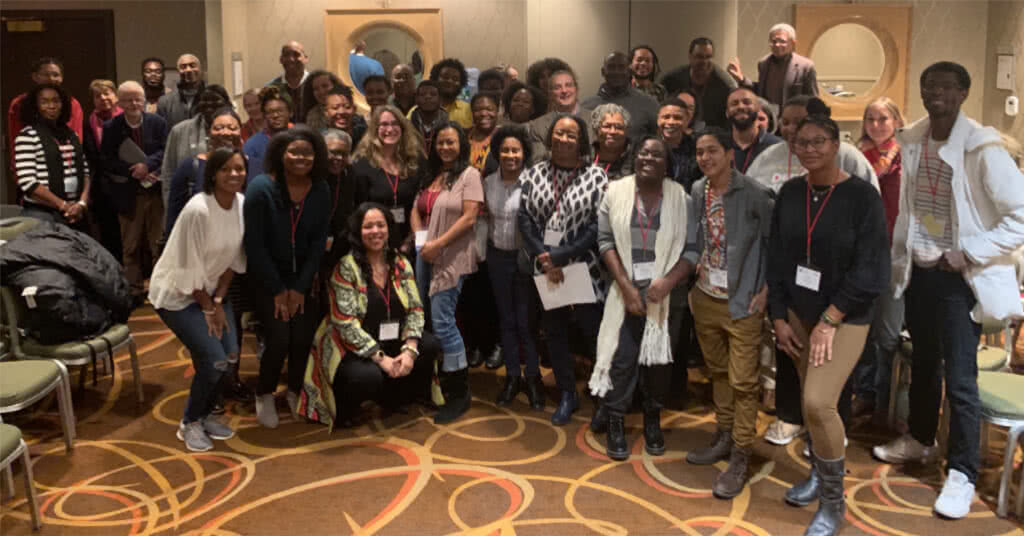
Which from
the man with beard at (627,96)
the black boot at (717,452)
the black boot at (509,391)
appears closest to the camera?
the black boot at (717,452)

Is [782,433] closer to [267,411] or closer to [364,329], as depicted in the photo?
[364,329]

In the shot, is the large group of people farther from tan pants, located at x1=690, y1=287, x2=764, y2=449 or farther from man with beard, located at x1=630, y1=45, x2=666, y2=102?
man with beard, located at x1=630, y1=45, x2=666, y2=102

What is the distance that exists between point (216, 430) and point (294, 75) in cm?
270

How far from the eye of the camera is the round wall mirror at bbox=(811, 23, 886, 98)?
23.7 feet

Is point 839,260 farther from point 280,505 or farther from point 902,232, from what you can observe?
point 280,505

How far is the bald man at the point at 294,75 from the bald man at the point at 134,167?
3.33 feet

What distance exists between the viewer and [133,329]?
5.87 meters

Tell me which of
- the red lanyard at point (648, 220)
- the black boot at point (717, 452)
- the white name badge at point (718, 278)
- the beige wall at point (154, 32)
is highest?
the beige wall at point (154, 32)

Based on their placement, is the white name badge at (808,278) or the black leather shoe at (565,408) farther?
the black leather shoe at (565,408)

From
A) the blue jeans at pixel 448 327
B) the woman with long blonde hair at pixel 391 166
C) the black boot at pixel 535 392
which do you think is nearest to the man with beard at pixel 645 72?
the woman with long blonde hair at pixel 391 166

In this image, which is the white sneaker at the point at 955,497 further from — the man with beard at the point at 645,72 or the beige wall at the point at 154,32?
the beige wall at the point at 154,32

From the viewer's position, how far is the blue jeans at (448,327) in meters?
→ 4.50

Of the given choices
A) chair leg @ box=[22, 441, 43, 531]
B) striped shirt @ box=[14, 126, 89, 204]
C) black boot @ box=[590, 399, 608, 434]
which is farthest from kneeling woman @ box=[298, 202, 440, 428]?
striped shirt @ box=[14, 126, 89, 204]

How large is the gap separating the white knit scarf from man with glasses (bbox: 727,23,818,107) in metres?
2.16
